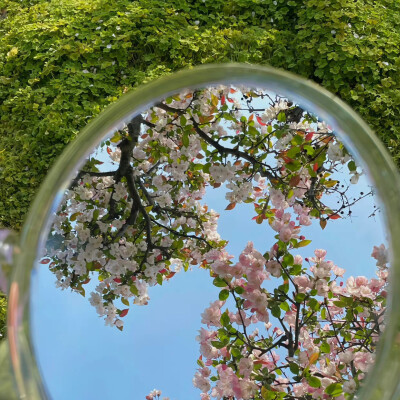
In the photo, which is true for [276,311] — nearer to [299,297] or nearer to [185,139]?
[299,297]

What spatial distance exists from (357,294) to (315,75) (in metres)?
2.05

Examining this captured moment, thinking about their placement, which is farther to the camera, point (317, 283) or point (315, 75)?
point (315, 75)

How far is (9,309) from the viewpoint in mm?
440

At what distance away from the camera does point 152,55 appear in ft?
8.36

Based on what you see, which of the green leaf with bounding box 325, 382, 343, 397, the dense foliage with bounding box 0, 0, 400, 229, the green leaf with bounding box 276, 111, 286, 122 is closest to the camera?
the green leaf with bounding box 325, 382, 343, 397

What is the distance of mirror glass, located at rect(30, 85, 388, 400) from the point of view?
20.3 inches

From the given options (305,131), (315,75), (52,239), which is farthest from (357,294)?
(315,75)

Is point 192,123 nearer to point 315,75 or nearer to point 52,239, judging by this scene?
point 52,239

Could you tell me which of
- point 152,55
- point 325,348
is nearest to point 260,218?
point 325,348

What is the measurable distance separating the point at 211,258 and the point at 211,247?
1cm

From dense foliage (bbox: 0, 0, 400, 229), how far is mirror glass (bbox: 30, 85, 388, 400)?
1.80 metres

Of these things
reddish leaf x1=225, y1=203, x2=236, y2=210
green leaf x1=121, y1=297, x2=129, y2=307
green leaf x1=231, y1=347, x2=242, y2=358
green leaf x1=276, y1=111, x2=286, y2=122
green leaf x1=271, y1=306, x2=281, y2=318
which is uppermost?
green leaf x1=276, y1=111, x2=286, y2=122

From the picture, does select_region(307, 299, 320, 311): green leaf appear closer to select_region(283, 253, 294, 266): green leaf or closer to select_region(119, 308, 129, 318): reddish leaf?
select_region(283, 253, 294, 266): green leaf

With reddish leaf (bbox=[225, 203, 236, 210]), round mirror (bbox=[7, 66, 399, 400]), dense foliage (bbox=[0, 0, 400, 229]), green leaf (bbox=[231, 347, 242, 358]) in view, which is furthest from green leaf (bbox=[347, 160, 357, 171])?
dense foliage (bbox=[0, 0, 400, 229])
